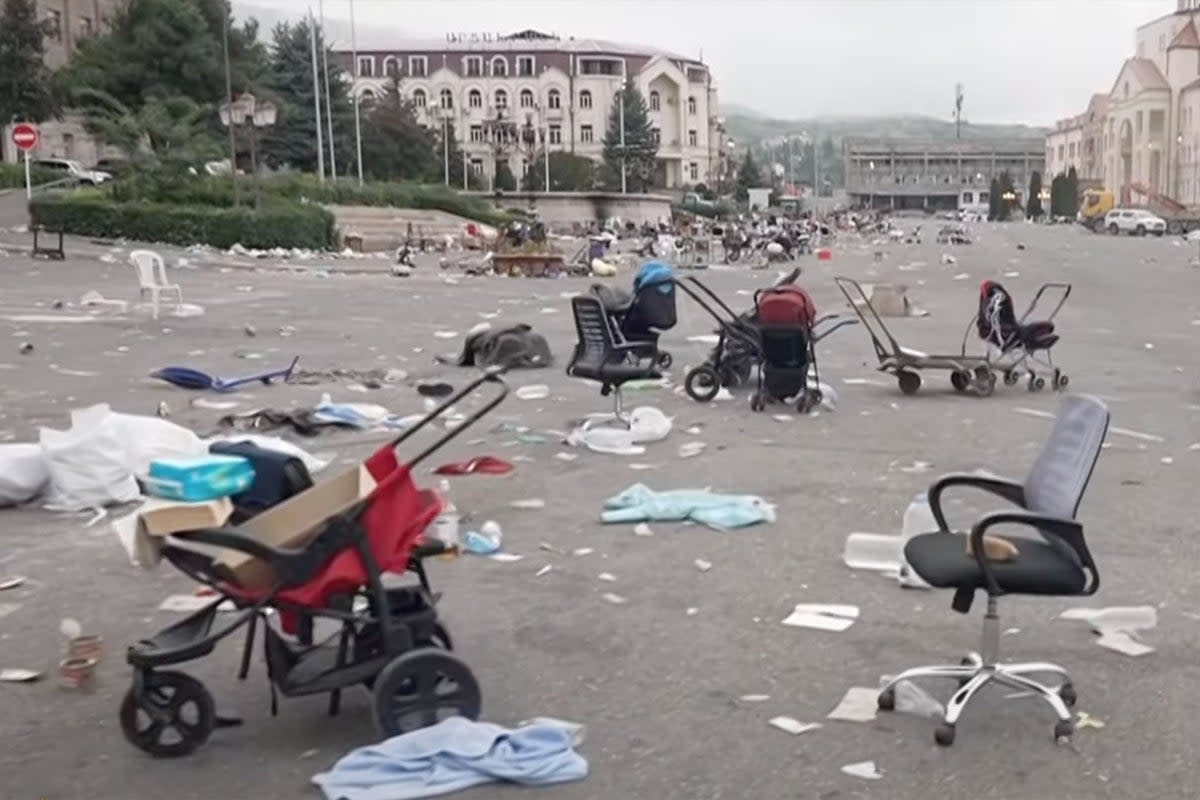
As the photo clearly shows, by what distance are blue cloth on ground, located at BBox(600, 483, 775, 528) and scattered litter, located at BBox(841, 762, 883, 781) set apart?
2984mm

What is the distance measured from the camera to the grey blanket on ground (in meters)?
13.6

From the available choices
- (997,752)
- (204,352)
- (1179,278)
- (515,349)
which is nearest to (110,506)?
(997,752)

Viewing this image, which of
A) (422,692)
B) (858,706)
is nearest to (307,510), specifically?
(422,692)

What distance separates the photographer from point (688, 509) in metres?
7.28

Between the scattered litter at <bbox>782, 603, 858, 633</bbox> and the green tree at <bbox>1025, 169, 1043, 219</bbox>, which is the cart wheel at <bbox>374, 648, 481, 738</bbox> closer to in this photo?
the scattered litter at <bbox>782, 603, 858, 633</bbox>

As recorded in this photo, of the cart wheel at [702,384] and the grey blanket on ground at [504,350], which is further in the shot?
the grey blanket on ground at [504,350]

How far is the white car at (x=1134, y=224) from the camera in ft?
214

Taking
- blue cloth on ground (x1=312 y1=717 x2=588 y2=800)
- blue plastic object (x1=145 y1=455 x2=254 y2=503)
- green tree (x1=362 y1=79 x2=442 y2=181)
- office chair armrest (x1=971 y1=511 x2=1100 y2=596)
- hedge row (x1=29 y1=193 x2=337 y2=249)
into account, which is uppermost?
green tree (x1=362 y1=79 x2=442 y2=181)

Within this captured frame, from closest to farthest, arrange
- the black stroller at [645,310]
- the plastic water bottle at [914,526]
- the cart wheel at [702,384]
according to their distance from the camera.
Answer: the plastic water bottle at [914,526] → the black stroller at [645,310] → the cart wheel at [702,384]

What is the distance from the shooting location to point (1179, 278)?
94.6 ft

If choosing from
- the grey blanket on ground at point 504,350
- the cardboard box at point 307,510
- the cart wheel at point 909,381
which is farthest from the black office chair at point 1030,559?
the grey blanket on ground at point 504,350

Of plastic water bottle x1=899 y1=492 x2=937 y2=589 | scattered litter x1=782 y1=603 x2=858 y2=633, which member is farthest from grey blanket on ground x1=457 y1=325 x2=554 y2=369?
scattered litter x1=782 y1=603 x2=858 y2=633

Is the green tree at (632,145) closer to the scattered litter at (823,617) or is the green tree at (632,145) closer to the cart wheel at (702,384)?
the cart wheel at (702,384)

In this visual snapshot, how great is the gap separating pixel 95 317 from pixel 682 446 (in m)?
11.3
